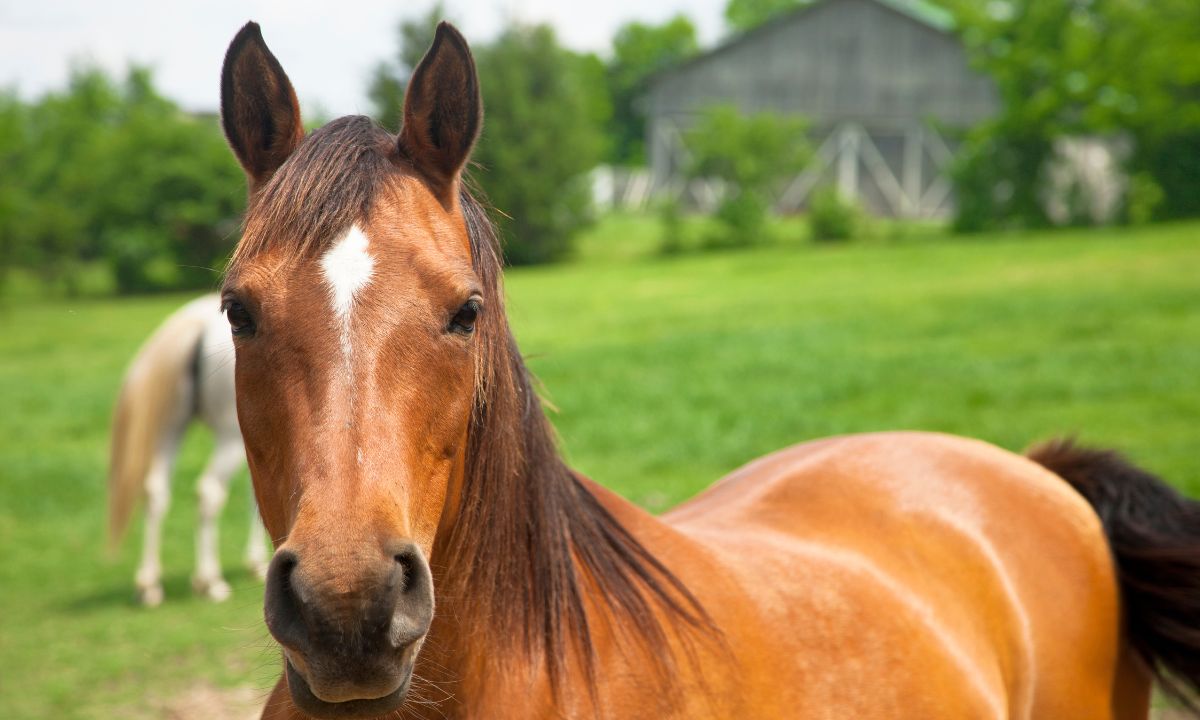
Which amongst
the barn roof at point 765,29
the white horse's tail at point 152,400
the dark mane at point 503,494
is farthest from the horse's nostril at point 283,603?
the barn roof at point 765,29

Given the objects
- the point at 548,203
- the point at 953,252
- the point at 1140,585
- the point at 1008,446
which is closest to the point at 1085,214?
the point at 953,252

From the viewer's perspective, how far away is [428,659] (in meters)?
1.85

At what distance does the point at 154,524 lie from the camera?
747cm

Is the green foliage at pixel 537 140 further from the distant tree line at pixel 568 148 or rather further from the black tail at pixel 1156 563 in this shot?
the black tail at pixel 1156 563

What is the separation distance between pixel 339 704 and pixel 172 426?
6.54m

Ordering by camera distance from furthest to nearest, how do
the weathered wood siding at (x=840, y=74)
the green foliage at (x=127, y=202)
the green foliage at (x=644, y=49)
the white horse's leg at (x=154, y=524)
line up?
the green foliage at (x=644, y=49)
the weathered wood siding at (x=840, y=74)
the green foliage at (x=127, y=202)
the white horse's leg at (x=154, y=524)

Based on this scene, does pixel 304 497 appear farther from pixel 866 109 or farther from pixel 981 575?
pixel 866 109

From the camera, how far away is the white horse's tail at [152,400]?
729 centimetres

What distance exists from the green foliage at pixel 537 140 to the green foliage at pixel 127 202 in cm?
697

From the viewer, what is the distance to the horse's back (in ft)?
7.89

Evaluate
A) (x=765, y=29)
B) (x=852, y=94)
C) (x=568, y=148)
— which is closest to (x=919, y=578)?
(x=568, y=148)

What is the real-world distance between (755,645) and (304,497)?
3.62 feet

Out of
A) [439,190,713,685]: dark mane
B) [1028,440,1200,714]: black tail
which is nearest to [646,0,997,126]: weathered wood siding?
[1028,440,1200,714]: black tail

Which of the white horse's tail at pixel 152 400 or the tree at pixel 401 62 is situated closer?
the white horse's tail at pixel 152 400
